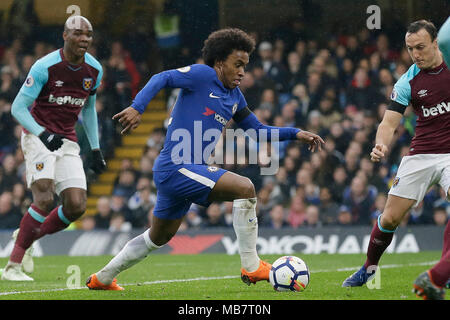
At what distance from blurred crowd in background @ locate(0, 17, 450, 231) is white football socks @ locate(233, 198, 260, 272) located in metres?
7.31

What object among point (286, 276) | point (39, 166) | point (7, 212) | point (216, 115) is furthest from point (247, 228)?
point (7, 212)

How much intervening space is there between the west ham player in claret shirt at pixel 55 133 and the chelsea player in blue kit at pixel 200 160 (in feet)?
6.02

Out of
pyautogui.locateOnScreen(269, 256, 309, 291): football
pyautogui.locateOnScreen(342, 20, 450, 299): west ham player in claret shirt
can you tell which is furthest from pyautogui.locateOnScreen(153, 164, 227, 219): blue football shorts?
pyautogui.locateOnScreen(342, 20, 450, 299): west ham player in claret shirt

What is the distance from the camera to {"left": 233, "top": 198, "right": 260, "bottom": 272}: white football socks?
637cm

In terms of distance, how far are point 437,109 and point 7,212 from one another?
10.3m

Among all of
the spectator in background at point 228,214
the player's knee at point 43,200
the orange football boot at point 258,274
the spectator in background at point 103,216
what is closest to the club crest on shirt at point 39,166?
the player's knee at point 43,200

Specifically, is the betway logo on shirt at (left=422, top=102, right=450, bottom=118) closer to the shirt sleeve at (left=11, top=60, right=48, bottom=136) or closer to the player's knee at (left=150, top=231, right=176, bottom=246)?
the player's knee at (left=150, top=231, right=176, bottom=246)

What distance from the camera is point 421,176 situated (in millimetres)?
6875

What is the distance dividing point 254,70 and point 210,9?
9.75ft

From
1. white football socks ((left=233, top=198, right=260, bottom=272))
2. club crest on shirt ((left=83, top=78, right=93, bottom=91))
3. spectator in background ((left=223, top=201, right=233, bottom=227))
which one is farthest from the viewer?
spectator in background ((left=223, top=201, right=233, bottom=227))

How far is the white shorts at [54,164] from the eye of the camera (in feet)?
27.3

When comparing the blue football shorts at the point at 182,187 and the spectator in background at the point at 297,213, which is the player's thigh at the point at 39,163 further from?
the spectator in background at the point at 297,213

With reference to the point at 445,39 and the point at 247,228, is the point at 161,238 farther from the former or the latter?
the point at 445,39
